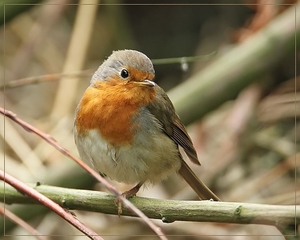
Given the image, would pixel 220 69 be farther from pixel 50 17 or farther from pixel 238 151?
pixel 50 17

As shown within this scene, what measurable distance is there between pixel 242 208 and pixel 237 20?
1.23 metres

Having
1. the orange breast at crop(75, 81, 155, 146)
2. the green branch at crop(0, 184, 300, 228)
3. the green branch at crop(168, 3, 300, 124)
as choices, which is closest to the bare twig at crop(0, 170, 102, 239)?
the green branch at crop(0, 184, 300, 228)

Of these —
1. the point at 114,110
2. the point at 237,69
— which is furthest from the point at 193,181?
the point at 237,69

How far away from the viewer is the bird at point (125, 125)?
149 centimetres

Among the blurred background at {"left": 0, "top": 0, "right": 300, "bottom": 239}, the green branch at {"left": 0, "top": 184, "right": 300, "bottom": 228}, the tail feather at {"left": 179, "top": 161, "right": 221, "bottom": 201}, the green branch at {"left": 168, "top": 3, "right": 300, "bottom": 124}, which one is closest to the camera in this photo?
the green branch at {"left": 0, "top": 184, "right": 300, "bottom": 228}

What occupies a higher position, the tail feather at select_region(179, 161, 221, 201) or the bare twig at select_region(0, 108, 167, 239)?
the tail feather at select_region(179, 161, 221, 201)

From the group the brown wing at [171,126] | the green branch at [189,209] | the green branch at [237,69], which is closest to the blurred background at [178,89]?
the green branch at [237,69]

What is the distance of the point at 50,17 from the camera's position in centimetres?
217

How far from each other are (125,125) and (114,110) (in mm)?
51

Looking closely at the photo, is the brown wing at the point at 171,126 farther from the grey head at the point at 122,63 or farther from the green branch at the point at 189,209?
the green branch at the point at 189,209

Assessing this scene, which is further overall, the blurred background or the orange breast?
the blurred background

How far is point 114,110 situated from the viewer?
149 cm

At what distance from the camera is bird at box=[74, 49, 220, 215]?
1.49 m

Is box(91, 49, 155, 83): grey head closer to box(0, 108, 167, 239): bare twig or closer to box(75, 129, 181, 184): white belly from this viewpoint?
box(75, 129, 181, 184): white belly
